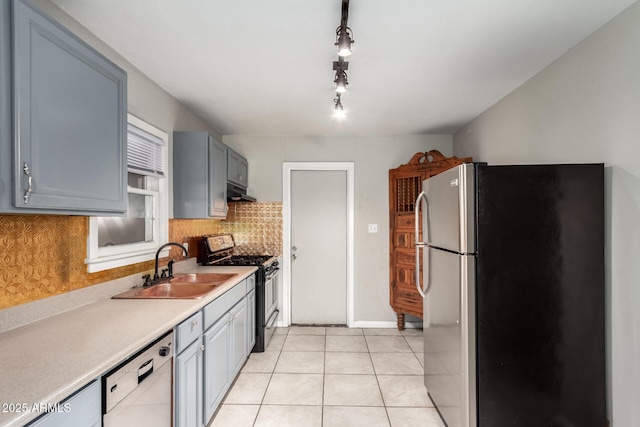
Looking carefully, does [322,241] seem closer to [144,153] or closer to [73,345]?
[144,153]

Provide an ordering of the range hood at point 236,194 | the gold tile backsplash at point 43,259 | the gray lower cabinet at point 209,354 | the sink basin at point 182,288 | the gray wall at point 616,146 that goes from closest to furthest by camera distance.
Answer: the gold tile backsplash at point 43,259, the gray wall at point 616,146, the gray lower cabinet at point 209,354, the sink basin at point 182,288, the range hood at point 236,194

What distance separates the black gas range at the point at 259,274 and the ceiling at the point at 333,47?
4.63 feet

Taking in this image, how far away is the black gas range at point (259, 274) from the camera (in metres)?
3.19

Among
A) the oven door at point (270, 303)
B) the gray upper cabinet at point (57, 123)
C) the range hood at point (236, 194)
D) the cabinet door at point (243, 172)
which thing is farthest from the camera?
the cabinet door at point (243, 172)

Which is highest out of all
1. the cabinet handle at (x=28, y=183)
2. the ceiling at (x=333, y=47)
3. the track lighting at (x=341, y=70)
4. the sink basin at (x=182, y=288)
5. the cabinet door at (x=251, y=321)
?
the ceiling at (x=333, y=47)

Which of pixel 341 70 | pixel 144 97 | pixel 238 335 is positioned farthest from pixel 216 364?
pixel 341 70

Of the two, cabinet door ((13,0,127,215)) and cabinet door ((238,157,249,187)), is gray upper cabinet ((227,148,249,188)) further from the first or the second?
cabinet door ((13,0,127,215))

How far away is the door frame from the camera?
3990 millimetres

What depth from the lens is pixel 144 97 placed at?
2328 millimetres

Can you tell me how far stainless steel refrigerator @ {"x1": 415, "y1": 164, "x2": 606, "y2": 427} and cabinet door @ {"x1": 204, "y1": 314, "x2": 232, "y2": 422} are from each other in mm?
1548

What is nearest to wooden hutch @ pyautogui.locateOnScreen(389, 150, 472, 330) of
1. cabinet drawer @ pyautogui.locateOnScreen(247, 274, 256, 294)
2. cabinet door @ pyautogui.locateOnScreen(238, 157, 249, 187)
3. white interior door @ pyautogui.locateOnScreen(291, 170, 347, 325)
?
white interior door @ pyautogui.locateOnScreen(291, 170, 347, 325)

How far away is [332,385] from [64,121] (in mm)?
2511

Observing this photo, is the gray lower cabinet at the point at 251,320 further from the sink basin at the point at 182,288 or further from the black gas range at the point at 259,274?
the sink basin at the point at 182,288

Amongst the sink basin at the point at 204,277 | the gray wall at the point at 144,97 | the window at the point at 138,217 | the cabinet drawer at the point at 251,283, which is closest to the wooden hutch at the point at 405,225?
the cabinet drawer at the point at 251,283
